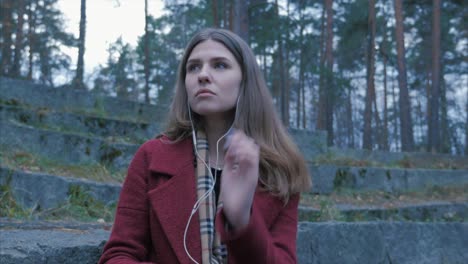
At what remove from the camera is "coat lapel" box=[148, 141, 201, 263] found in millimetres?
1673

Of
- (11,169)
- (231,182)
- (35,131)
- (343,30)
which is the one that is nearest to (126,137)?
(35,131)

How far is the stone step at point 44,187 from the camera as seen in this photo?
489 centimetres

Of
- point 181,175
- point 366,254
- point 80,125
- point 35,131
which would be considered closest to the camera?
point 181,175

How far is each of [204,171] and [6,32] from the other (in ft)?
50.6

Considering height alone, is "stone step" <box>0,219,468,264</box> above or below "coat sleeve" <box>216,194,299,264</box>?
below

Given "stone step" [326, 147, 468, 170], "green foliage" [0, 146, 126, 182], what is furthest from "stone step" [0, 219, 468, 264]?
"stone step" [326, 147, 468, 170]

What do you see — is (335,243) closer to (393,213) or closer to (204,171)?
(204,171)

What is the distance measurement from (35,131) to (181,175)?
17.3 ft

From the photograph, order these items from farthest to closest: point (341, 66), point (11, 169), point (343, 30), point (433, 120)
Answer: point (341, 66), point (343, 30), point (433, 120), point (11, 169)

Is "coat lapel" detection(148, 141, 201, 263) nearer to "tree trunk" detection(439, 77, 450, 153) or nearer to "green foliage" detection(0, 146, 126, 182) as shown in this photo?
"green foliage" detection(0, 146, 126, 182)

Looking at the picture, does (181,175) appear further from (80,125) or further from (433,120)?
(433,120)

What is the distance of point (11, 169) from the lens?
196 inches

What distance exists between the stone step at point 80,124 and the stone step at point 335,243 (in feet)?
16.3

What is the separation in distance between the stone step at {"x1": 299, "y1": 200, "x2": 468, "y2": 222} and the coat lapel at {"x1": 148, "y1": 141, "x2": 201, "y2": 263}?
3753 mm
